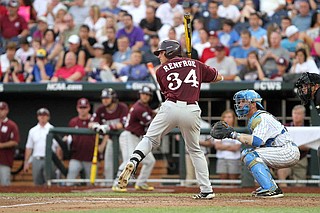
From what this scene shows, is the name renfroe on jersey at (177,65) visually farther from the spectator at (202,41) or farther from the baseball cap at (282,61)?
the spectator at (202,41)

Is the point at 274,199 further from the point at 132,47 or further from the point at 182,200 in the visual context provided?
the point at 132,47

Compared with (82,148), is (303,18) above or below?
above

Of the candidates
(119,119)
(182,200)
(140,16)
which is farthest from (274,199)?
(140,16)

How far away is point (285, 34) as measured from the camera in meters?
14.5

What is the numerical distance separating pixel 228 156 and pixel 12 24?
237 inches

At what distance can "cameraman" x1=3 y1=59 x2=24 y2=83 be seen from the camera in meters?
14.6

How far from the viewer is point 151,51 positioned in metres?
14.7

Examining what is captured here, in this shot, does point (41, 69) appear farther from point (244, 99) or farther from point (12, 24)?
point (244, 99)

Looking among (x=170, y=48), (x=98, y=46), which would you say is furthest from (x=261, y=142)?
(x=98, y=46)

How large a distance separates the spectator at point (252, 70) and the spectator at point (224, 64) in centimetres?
18

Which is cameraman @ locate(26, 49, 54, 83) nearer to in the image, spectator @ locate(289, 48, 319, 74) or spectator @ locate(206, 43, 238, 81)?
spectator @ locate(206, 43, 238, 81)

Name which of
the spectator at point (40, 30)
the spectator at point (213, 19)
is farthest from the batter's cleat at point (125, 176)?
the spectator at point (40, 30)

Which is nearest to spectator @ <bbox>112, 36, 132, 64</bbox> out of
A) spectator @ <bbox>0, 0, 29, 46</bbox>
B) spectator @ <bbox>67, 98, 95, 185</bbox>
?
spectator @ <bbox>67, 98, 95, 185</bbox>

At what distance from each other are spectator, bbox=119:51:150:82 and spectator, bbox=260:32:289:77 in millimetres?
2066
